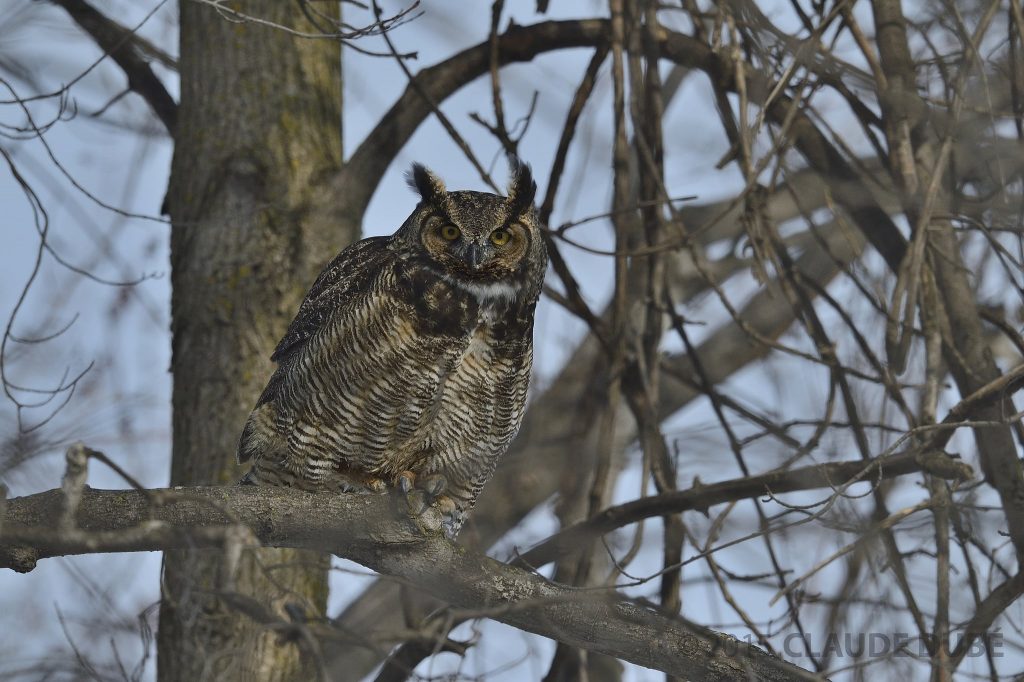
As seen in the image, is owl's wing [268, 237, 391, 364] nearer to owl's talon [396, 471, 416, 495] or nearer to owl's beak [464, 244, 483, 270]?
owl's beak [464, 244, 483, 270]

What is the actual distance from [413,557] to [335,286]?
1.09 m

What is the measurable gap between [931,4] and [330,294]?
2.54 metres

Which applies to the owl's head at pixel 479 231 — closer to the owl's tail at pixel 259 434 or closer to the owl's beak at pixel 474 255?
the owl's beak at pixel 474 255

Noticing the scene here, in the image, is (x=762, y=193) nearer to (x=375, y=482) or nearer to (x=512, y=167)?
(x=512, y=167)

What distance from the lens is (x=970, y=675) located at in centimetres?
329

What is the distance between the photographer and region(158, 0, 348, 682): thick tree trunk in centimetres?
403

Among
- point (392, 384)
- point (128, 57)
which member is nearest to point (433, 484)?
point (392, 384)

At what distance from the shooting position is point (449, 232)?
142 inches

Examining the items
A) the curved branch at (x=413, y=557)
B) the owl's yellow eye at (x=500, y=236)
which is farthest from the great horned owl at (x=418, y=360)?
the curved branch at (x=413, y=557)

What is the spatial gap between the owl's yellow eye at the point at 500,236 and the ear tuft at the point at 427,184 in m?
0.22

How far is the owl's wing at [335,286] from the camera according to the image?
3631 mm

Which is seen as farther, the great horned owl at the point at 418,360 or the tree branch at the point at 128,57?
the tree branch at the point at 128,57

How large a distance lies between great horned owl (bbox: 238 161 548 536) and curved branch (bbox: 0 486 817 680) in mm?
314

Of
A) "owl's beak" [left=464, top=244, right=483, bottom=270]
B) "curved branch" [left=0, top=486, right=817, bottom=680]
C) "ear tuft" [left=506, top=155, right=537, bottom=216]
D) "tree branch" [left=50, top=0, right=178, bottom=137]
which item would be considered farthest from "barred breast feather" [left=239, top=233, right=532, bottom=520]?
"tree branch" [left=50, top=0, right=178, bottom=137]
